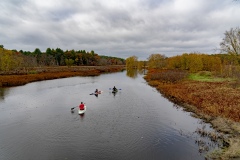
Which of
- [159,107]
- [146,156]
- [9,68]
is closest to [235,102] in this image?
[159,107]

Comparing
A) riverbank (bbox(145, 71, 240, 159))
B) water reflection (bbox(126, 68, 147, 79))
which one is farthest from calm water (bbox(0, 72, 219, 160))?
water reflection (bbox(126, 68, 147, 79))

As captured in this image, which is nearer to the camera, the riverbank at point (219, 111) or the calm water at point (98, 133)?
the riverbank at point (219, 111)

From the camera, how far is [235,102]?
24172 millimetres

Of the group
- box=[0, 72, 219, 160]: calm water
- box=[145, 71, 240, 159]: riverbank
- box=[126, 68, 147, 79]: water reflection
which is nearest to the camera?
box=[145, 71, 240, 159]: riverbank

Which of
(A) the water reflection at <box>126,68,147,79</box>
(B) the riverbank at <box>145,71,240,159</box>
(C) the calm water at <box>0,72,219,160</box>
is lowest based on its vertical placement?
(A) the water reflection at <box>126,68,147,79</box>

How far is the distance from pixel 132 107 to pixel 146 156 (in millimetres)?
13986

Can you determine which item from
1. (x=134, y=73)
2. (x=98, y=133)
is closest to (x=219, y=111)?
(x=98, y=133)

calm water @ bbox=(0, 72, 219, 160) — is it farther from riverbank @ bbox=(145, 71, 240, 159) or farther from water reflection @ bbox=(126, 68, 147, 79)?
water reflection @ bbox=(126, 68, 147, 79)

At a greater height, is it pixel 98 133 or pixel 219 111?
pixel 219 111

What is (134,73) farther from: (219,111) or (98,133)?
(98,133)

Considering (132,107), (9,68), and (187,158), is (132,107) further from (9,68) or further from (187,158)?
(9,68)

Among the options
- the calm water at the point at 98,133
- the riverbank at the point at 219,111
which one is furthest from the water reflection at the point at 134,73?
the calm water at the point at 98,133

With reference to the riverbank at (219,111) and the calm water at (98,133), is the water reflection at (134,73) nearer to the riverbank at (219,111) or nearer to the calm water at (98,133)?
the riverbank at (219,111)

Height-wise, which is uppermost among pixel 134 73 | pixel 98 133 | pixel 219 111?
pixel 219 111
